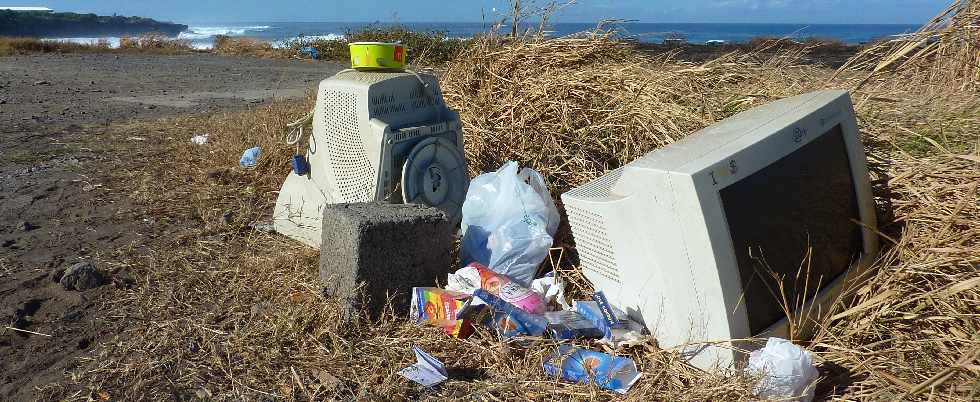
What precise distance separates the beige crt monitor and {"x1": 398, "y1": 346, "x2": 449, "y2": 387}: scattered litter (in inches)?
26.5

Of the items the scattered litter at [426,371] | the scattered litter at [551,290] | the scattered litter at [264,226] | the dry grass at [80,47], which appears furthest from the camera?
the dry grass at [80,47]

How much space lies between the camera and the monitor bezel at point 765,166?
188cm

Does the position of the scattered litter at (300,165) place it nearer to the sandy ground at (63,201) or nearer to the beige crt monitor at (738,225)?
the sandy ground at (63,201)

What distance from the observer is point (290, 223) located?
11.2 ft

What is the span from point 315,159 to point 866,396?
247 cm

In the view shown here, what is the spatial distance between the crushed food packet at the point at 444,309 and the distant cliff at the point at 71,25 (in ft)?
157

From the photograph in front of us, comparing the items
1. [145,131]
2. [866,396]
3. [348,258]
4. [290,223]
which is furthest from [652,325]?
[145,131]

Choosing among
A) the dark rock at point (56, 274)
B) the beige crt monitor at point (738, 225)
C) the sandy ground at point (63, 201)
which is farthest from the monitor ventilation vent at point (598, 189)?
the dark rock at point (56, 274)

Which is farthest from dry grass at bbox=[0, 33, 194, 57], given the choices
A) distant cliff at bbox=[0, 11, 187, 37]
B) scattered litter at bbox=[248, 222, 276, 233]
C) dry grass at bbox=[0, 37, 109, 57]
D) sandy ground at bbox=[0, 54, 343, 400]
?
distant cliff at bbox=[0, 11, 187, 37]

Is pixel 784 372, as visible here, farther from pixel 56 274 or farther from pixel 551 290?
pixel 56 274

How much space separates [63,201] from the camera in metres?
4.02

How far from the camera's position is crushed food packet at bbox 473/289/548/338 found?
229cm

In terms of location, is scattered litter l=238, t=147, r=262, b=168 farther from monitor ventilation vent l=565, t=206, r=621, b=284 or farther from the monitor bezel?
the monitor bezel

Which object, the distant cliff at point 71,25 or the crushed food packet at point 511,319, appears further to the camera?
the distant cliff at point 71,25
